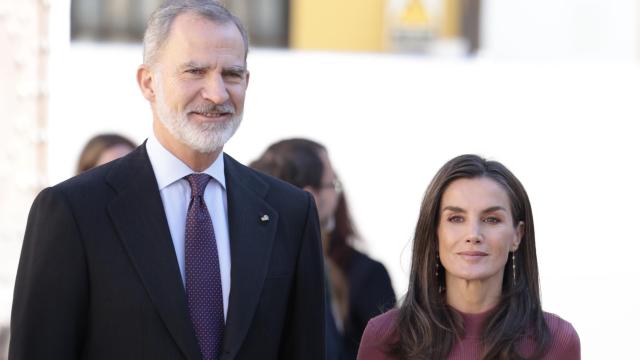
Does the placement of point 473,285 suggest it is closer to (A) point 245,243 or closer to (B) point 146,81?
(A) point 245,243

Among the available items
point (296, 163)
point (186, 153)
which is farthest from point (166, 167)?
point (296, 163)

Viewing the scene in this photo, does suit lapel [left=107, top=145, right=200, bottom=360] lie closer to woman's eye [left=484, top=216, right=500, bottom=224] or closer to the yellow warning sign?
woman's eye [left=484, top=216, right=500, bottom=224]

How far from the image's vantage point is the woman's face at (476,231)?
3.90m

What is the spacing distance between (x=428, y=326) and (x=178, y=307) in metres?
0.93

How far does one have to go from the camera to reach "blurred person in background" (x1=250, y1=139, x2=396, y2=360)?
520 centimetres

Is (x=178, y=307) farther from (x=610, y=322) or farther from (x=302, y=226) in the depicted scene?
(x=610, y=322)

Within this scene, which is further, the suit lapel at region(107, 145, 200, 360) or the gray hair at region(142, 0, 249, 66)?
the gray hair at region(142, 0, 249, 66)

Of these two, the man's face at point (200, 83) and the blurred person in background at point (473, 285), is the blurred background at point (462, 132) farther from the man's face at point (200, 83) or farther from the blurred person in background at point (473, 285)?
the man's face at point (200, 83)

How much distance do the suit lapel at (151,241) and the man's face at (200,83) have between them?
146 mm

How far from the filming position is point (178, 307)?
128 inches

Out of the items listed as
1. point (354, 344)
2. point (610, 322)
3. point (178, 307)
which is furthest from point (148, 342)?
point (610, 322)

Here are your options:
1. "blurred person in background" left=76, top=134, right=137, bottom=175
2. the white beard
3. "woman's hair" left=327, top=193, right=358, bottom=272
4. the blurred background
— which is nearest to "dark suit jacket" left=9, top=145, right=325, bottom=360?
the white beard

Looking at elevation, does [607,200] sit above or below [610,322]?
above

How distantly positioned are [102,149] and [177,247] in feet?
8.34
